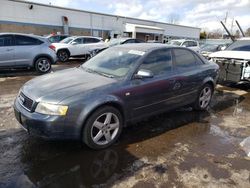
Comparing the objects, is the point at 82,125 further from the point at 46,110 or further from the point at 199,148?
the point at 199,148

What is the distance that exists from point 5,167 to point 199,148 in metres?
2.98

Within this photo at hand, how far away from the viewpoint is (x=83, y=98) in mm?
3541

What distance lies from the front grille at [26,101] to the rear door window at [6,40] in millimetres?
6656

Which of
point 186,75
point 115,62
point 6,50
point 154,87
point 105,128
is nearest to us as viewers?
point 105,128

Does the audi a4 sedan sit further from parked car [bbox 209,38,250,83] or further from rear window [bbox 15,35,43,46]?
rear window [bbox 15,35,43,46]

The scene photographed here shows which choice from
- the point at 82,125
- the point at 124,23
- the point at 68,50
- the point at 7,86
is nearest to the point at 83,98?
the point at 82,125

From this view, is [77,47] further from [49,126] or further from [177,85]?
[49,126]

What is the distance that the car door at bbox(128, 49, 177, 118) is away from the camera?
4191 mm

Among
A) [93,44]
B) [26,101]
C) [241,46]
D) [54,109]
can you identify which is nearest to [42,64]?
[93,44]

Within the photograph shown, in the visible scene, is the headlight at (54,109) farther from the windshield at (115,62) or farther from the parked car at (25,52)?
the parked car at (25,52)

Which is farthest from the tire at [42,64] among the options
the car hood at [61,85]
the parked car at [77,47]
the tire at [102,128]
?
the tire at [102,128]

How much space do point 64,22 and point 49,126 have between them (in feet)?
99.8

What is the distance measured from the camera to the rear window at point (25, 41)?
32.4ft

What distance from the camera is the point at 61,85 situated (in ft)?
12.6
